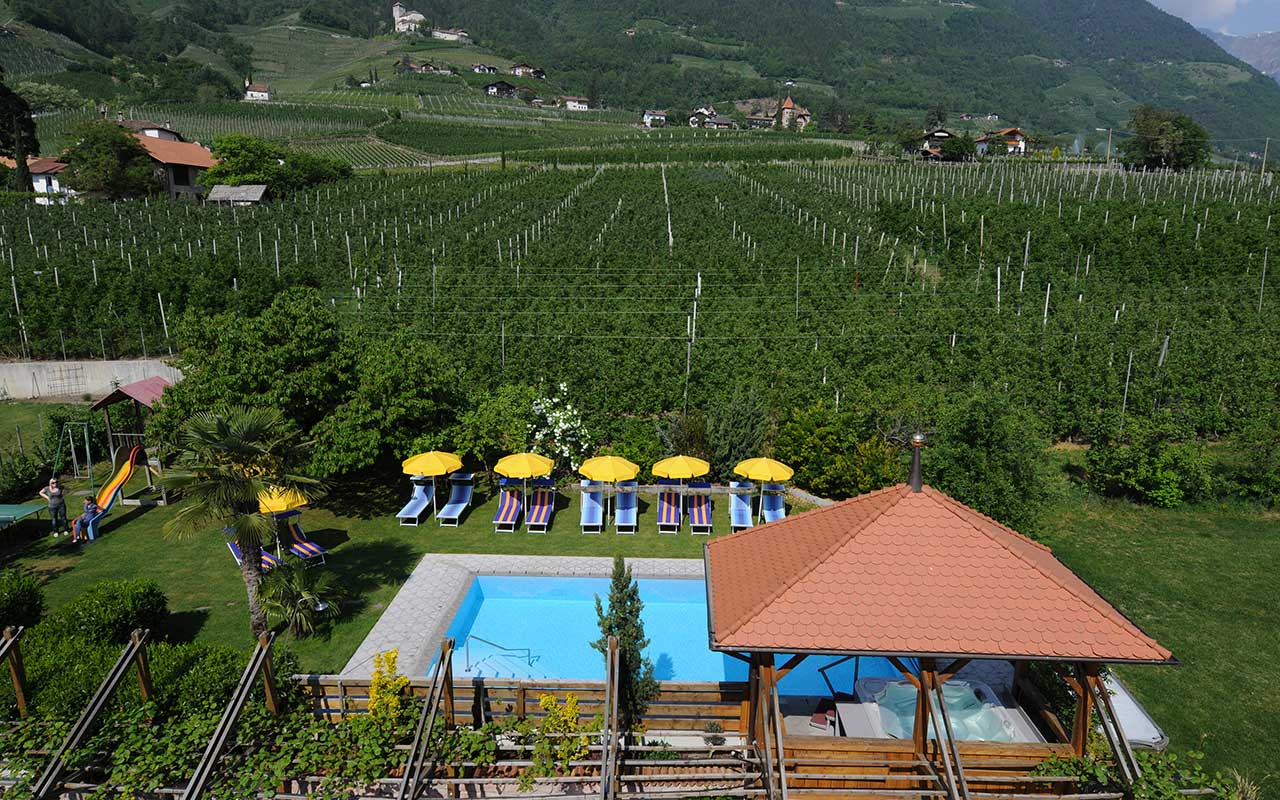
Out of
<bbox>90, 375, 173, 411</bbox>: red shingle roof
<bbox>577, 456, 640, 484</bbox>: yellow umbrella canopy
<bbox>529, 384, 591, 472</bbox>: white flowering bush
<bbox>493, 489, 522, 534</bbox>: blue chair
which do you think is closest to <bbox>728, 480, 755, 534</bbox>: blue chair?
<bbox>577, 456, 640, 484</bbox>: yellow umbrella canopy

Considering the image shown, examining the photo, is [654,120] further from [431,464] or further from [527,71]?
[431,464]

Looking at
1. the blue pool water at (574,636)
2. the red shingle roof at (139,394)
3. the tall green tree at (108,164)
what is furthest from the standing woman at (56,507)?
the tall green tree at (108,164)

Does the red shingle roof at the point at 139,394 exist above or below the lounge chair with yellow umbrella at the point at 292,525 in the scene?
above

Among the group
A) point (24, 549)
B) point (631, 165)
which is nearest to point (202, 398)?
point (24, 549)

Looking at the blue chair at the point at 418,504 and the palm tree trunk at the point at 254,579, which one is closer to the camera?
the palm tree trunk at the point at 254,579

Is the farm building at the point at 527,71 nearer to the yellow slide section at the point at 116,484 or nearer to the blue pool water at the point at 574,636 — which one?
the yellow slide section at the point at 116,484

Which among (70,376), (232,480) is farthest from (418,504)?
(70,376)

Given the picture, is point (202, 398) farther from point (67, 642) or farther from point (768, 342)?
point (768, 342)
